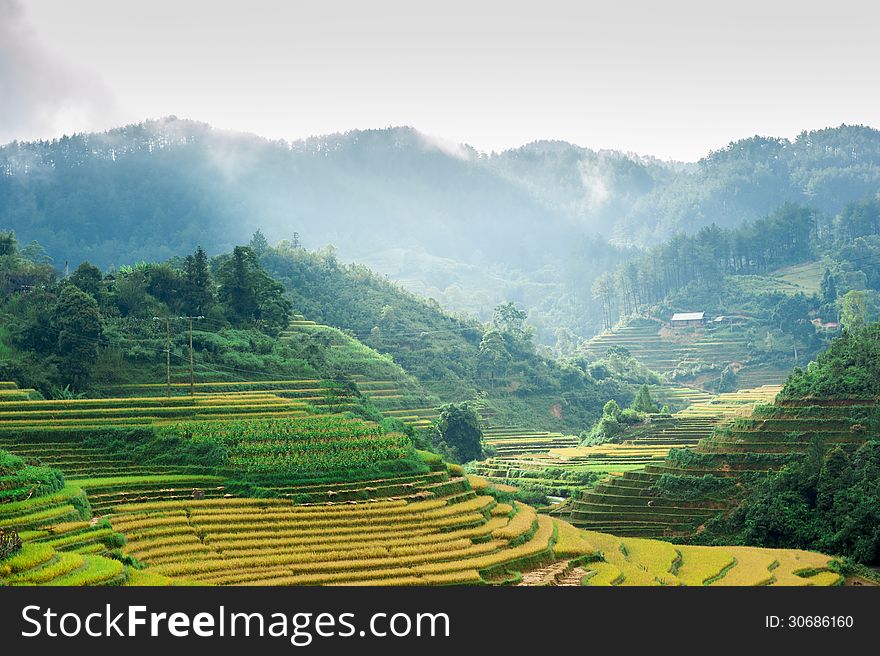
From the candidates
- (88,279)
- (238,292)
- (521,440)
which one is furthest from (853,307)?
(88,279)

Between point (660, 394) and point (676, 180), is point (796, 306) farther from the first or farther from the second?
point (676, 180)

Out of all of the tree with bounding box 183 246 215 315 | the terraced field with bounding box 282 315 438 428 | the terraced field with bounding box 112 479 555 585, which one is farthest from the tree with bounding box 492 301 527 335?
the terraced field with bounding box 112 479 555 585

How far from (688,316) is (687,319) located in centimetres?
21

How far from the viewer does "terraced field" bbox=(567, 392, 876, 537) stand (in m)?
38.0

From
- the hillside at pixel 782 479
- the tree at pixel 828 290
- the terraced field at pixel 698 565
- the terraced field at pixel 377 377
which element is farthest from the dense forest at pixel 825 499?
the tree at pixel 828 290

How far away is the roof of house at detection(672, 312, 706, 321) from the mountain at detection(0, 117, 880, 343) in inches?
880

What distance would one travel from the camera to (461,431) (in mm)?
52125

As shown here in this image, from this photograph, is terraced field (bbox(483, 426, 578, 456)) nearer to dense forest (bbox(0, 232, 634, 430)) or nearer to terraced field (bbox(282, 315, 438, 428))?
dense forest (bbox(0, 232, 634, 430))

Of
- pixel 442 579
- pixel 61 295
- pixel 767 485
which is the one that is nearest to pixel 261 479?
pixel 442 579

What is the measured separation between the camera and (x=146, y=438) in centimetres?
3183

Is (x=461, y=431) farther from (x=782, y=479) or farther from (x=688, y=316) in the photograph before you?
(x=688, y=316)

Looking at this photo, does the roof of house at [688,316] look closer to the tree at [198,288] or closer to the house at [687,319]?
the house at [687,319]

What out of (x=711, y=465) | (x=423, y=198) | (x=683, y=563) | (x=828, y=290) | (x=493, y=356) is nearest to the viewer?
(x=683, y=563)

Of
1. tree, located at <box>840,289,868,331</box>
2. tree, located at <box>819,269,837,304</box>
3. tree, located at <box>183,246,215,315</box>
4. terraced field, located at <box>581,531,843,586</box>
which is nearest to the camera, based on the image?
terraced field, located at <box>581,531,843,586</box>
